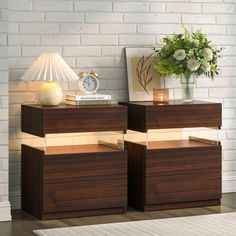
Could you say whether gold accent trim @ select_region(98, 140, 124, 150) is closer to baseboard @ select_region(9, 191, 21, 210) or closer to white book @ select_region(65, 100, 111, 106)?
white book @ select_region(65, 100, 111, 106)

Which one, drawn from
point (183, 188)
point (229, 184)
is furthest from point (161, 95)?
point (229, 184)

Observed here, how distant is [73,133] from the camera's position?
647 cm

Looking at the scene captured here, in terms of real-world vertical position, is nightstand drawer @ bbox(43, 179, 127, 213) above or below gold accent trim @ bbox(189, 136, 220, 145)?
below

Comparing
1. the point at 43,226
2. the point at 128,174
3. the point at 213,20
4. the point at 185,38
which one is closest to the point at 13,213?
the point at 43,226

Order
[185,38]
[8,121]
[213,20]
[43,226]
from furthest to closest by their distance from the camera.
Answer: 1. [213,20]
2. [185,38]
3. [8,121]
4. [43,226]

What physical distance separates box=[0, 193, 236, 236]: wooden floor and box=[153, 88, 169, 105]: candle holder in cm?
91

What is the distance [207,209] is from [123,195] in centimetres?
72

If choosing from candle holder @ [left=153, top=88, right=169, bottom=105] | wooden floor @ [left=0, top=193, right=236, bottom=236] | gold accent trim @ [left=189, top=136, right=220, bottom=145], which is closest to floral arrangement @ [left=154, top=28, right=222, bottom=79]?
candle holder @ [left=153, top=88, right=169, bottom=105]

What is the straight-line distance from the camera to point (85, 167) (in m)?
5.98

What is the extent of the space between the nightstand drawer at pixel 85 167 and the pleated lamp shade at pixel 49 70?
0.61m

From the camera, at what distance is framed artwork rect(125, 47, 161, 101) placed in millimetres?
6641

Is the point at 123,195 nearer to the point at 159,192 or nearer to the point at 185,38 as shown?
the point at 159,192

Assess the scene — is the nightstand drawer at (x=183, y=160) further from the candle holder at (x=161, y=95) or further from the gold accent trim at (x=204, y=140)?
the candle holder at (x=161, y=95)

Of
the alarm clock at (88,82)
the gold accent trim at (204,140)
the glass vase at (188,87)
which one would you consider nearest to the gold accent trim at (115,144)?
the alarm clock at (88,82)
